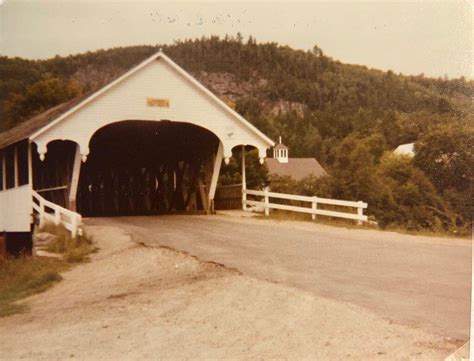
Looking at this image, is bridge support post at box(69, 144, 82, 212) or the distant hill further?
bridge support post at box(69, 144, 82, 212)

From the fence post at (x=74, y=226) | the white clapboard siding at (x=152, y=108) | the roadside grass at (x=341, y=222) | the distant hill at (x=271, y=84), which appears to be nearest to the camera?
the fence post at (x=74, y=226)

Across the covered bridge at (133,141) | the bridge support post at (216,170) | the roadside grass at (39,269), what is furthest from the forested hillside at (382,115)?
the roadside grass at (39,269)

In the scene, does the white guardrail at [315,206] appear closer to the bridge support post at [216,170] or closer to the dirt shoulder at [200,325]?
the bridge support post at [216,170]

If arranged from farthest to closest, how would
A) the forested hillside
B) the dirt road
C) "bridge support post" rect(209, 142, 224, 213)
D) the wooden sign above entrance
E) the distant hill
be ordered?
"bridge support post" rect(209, 142, 224, 213) → the wooden sign above entrance → the forested hillside → the distant hill → the dirt road

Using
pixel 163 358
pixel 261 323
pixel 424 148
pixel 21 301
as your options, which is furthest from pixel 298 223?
pixel 163 358

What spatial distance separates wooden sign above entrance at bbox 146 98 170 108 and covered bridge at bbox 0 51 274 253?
3cm

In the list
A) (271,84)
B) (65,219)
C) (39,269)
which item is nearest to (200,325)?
(39,269)

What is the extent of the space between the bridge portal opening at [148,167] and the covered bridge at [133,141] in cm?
5

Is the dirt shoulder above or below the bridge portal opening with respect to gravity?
below

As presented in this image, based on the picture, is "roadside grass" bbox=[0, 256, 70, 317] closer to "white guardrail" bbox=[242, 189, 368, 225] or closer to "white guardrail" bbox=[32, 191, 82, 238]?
"white guardrail" bbox=[32, 191, 82, 238]

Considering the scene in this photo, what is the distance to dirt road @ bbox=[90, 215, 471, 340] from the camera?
7641 mm

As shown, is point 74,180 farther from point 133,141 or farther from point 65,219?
point 133,141

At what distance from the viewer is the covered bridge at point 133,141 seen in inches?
677

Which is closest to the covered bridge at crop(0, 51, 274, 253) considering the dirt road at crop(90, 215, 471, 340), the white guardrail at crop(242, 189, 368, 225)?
the white guardrail at crop(242, 189, 368, 225)
